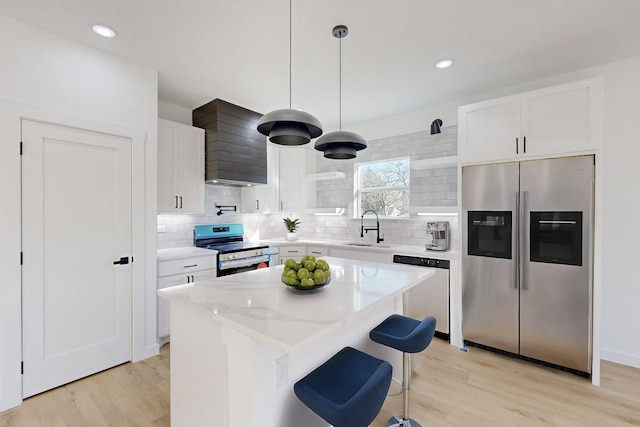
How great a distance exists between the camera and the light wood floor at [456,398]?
6.38ft

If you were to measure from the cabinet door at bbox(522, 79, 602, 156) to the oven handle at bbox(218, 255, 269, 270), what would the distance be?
3.16 metres

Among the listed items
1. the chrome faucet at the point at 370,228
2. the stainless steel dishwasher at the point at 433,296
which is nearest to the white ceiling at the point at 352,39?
the chrome faucet at the point at 370,228

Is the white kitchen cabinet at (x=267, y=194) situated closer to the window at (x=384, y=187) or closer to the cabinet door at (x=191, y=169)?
the cabinet door at (x=191, y=169)

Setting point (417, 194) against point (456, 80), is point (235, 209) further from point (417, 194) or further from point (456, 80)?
point (456, 80)

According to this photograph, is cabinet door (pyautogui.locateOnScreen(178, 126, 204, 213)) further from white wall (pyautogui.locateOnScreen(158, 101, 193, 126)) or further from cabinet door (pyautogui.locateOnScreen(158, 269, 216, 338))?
cabinet door (pyautogui.locateOnScreen(158, 269, 216, 338))

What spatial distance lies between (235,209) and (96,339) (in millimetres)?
2193

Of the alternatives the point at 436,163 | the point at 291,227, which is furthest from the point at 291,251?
the point at 436,163

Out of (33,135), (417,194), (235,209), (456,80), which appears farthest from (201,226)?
(456,80)

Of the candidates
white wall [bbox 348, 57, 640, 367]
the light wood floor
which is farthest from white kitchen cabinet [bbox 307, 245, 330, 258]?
white wall [bbox 348, 57, 640, 367]

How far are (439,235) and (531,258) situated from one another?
90 centimetres

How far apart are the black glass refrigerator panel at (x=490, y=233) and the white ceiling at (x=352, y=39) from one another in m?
1.44

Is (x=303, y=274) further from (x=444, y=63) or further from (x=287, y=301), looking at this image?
(x=444, y=63)

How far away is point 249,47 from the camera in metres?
2.42

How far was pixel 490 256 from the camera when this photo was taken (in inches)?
111
